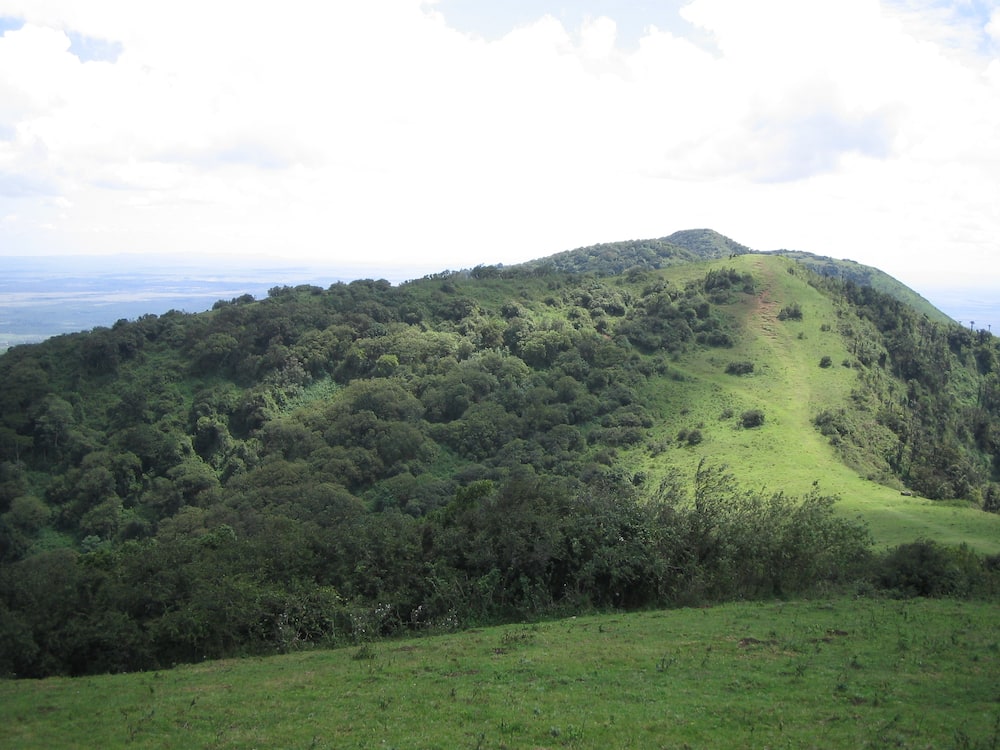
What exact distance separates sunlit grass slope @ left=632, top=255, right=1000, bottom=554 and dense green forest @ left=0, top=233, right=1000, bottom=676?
4.89 ft

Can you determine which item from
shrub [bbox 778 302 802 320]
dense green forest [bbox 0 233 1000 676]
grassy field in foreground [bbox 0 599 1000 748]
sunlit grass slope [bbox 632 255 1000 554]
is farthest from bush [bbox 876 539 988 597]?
shrub [bbox 778 302 802 320]

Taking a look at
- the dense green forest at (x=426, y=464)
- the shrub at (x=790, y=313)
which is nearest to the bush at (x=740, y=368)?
the dense green forest at (x=426, y=464)

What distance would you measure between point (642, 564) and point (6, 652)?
24877 millimetres

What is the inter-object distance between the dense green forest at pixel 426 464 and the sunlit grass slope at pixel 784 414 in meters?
1.49

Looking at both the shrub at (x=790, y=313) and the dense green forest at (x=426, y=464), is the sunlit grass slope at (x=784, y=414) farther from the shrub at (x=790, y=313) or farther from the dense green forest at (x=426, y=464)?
the dense green forest at (x=426, y=464)

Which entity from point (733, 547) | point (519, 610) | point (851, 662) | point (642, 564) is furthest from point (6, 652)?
point (733, 547)

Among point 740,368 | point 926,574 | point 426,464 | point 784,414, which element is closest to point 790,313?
point 740,368

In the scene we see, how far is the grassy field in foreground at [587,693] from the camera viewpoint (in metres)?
14.7

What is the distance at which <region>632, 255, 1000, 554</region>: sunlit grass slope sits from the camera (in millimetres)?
47812

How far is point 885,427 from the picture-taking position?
82812 mm

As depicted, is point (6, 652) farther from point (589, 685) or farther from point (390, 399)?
point (390, 399)

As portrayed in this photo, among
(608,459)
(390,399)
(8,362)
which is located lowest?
(608,459)

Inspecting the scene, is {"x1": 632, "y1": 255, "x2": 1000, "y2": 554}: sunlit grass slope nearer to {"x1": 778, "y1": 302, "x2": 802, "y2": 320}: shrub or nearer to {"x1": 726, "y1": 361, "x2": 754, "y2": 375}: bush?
{"x1": 726, "y1": 361, "x2": 754, "y2": 375}: bush

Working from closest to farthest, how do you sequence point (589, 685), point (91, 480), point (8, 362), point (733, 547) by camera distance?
point (589, 685)
point (733, 547)
point (91, 480)
point (8, 362)
